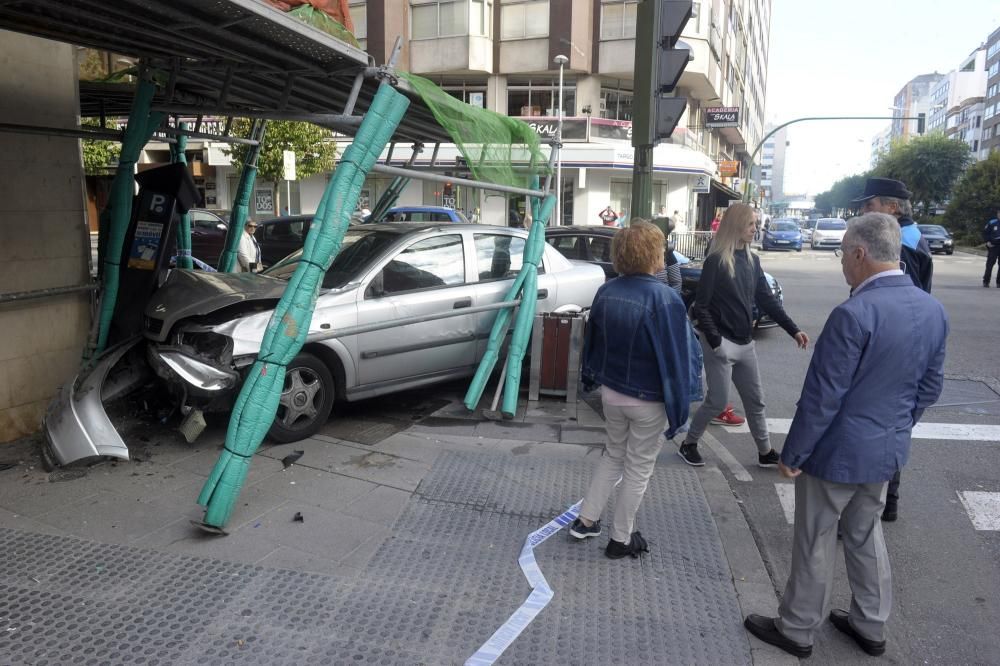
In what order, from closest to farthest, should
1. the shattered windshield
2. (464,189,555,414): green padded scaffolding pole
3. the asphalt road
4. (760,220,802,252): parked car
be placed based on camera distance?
the asphalt road → the shattered windshield → (464,189,555,414): green padded scaffolding pole → (760,220,802,252): parked car

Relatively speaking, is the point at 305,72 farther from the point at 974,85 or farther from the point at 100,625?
the point at 974,85

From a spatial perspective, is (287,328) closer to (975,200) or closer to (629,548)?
(629,548)

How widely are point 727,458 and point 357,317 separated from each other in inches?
120

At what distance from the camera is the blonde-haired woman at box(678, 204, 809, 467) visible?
Answer: 495cm

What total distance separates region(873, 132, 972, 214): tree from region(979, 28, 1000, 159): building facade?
51560mm

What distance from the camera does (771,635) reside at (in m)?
3.06

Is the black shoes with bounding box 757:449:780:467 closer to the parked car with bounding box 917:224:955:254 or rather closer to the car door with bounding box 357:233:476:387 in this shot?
the car door with bounding box 357:233:476:387

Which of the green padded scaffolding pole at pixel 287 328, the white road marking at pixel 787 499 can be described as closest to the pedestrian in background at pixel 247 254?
the green padded scaffolding pole at pixel 287 328

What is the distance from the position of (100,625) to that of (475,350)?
3906 millimetres

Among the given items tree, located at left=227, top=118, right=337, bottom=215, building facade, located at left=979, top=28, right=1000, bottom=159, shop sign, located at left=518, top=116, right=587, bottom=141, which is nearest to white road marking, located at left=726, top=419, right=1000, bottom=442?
tree, located at left=227, top=118, right=337, bottom=215

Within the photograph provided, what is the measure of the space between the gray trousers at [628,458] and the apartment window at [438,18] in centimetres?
2748

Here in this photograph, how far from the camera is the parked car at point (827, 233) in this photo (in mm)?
35406

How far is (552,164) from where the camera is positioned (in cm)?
663

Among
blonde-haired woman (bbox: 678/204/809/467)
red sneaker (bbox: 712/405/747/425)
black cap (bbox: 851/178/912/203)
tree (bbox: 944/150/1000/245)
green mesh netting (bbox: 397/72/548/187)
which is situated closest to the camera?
black cap (bbox: 851/178/912/203)
